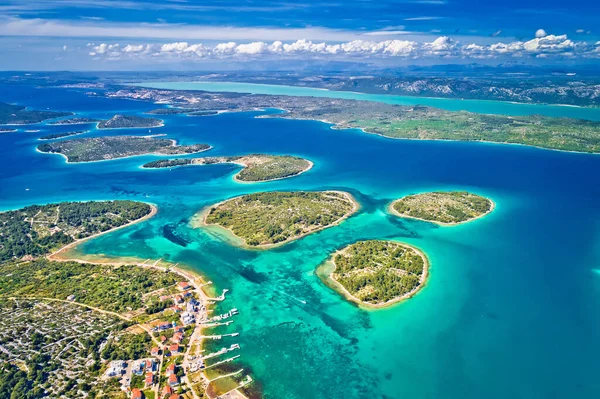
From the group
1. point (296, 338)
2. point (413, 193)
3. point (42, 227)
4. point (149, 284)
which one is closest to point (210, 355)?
point (296, 338)

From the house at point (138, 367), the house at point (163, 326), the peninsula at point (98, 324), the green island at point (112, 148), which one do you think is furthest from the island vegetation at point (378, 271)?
the green island at point (112, 148)

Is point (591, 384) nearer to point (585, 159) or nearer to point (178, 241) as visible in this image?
point (178, 241)

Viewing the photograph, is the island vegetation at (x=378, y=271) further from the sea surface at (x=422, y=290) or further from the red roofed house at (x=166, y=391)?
the red roofed house at (x=166, y=391)

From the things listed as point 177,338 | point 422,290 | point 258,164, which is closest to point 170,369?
point 177,338

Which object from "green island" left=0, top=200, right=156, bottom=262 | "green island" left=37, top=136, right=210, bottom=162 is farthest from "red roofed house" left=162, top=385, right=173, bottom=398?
"green island" left=37, top=136, right=210, bottom=162

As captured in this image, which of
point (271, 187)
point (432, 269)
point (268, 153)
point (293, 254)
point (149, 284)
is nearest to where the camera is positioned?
point (149, 284)
